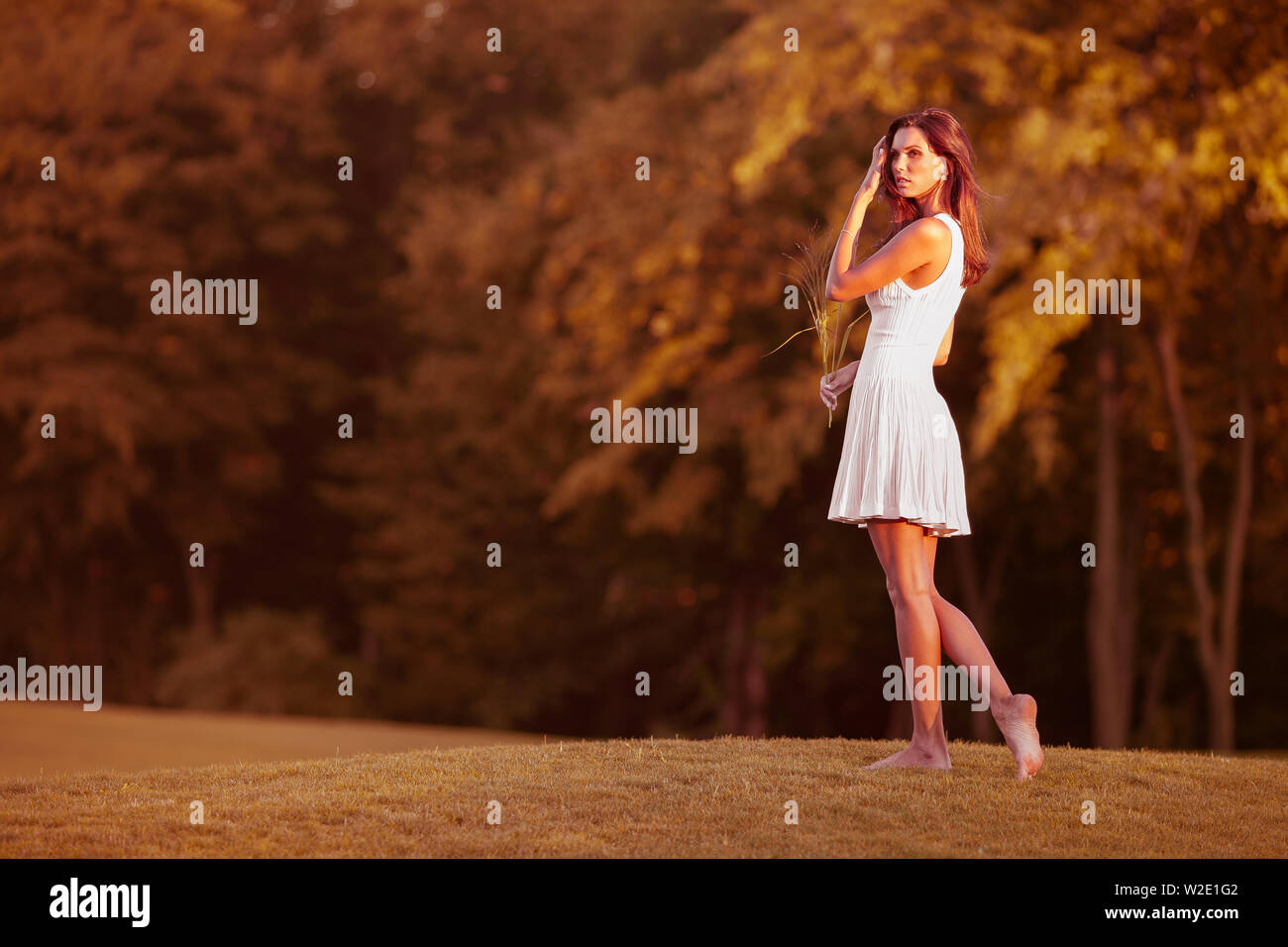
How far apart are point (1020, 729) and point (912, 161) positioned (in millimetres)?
2113

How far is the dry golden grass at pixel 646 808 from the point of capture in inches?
195

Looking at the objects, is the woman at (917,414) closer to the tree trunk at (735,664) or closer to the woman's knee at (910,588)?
the woman's knee at (910,588)

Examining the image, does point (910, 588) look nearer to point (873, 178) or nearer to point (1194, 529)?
point (873, 178)

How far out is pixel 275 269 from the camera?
25828 millimetres

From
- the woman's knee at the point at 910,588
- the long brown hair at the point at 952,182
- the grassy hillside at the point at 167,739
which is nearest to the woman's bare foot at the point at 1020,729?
the woman's knee at the point at 910,588

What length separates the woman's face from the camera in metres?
5.55

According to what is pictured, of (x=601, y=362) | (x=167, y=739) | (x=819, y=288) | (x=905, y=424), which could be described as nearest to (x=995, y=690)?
(x=905, y=424)

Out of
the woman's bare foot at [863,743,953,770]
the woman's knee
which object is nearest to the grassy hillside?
the woman's bare foot at [863,743,953,770]

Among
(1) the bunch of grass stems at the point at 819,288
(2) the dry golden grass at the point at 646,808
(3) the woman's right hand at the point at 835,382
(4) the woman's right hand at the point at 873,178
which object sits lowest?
(2) the dry golden grass at the point at 646,808

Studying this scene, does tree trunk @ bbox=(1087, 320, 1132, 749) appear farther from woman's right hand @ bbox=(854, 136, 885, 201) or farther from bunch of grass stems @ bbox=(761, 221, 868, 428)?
woman's right hand @ bbox=(854, 136, 885, 201)

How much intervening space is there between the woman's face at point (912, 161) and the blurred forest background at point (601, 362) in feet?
23.0

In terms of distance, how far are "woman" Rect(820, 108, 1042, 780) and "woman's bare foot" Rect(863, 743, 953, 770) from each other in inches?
10.8

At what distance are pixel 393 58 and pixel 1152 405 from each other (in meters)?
14.5

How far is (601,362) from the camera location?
1691cm
